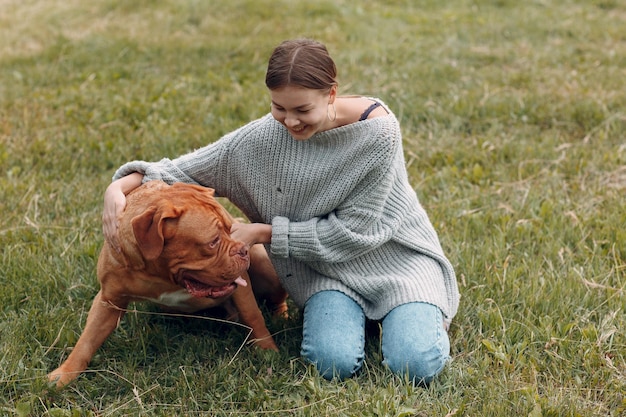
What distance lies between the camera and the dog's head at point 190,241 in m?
3.09

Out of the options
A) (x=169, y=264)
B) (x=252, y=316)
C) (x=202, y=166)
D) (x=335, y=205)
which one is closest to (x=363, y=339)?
(x=252, y=316)

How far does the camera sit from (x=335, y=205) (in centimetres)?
363

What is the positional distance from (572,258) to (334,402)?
6.37ft

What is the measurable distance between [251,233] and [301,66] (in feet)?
2.66

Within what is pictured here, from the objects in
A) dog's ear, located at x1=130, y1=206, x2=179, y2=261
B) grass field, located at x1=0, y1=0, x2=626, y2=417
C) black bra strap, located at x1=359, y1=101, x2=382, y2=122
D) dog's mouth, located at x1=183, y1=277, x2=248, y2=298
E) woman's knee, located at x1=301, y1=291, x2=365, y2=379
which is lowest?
grass field, located at x1=0, y1=0, x2=626, y2=417

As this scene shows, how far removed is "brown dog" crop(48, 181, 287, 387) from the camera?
10.3 ft

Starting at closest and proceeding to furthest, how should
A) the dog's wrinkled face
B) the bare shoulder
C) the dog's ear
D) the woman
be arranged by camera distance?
the dog's ear, the dog's wrinkled face, the woman, the bare shoulder

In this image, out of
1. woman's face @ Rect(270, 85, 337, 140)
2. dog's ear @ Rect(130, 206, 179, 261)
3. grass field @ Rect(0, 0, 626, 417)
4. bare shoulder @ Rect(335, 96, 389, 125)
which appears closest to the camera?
dog's ear @ Rect(130, 206, 179, 261)

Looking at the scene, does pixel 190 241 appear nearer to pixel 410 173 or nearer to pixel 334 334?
pixel 334 334

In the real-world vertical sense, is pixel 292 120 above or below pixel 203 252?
above

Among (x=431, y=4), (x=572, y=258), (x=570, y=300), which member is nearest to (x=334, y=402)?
(x=570, y=300)

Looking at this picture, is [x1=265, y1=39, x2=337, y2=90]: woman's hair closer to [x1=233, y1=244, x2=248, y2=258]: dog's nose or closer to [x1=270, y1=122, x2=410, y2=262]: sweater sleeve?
[x1=270, y1=122, x2=410, y2=262]: sweater sleeve

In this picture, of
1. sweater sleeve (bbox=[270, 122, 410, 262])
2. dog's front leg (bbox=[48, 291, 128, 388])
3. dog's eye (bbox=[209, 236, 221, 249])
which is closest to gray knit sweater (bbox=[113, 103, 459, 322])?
sweater sleeve (bbox=[270, 122, 410, 262])

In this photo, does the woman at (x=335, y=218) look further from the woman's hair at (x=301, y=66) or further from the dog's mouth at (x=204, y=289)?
the dog's mouth at (x=204, y=289)
